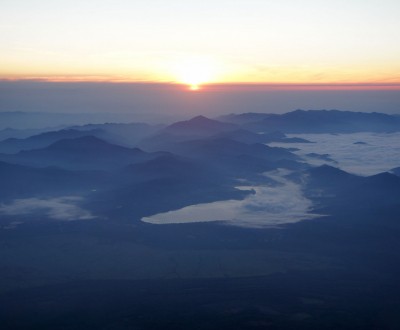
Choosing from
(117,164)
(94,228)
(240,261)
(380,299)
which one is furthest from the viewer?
(117,164)

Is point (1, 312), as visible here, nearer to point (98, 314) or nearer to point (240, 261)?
point (98, 314)

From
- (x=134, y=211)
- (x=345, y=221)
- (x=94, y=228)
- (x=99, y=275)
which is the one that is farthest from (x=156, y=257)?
(x=345, y=221)

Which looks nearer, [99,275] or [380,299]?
[380,299]

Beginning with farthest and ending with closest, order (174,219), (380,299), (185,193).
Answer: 1. (185,193)
2. (174,219)
3. (380,299)

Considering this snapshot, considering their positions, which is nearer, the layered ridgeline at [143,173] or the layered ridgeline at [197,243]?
the layered ridgeline at [197,243]

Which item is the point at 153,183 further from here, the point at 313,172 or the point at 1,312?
the point at 1,312

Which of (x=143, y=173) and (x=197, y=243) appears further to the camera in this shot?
(x=143, y=173)

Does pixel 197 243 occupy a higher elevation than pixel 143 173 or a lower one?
lower

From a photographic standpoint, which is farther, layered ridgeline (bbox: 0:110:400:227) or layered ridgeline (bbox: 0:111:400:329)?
layered ridgeline (bbox: 0:110:400:227)

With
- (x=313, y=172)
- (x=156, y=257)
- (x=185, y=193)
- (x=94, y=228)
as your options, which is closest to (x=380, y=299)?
(x=156, y=257)
